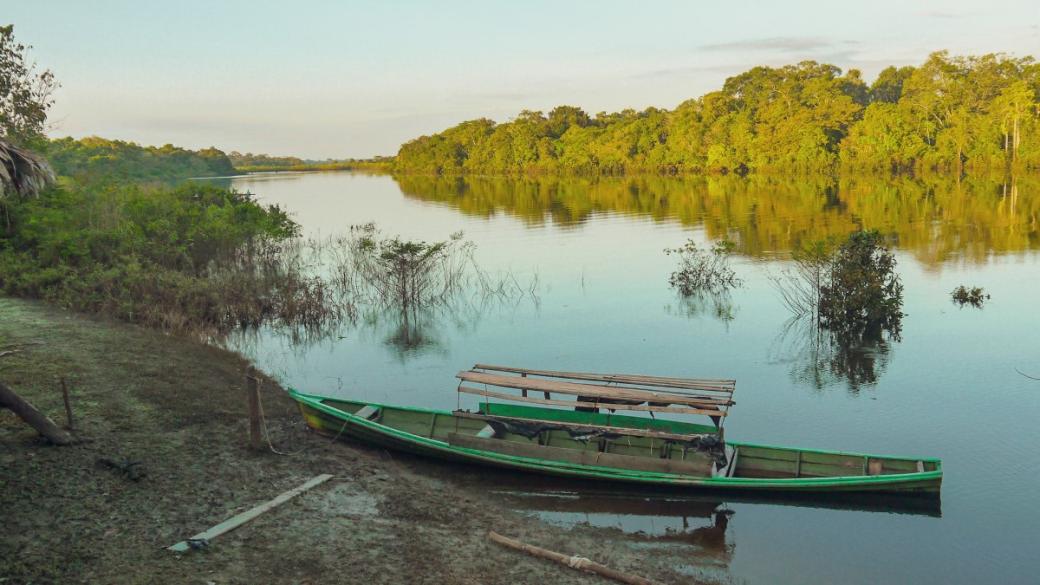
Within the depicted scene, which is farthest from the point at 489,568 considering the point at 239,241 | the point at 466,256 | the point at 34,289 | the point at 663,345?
the point at 466,256

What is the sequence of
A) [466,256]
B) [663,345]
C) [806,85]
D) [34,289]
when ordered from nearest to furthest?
1. [663,345]
2. [34,289]
3. [466,256]
4. [806,85]

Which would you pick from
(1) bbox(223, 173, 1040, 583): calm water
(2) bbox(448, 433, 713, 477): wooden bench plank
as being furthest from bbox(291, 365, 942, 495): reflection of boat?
(1) bbox(223, 173, 1040, 583): calm water

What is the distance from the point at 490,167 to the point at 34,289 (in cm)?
9900

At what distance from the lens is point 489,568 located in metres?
7.84

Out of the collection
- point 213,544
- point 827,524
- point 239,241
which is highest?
point 239,241

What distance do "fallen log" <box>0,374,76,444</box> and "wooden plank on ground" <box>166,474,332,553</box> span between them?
9.42 ft

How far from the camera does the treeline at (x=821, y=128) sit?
6091 centimetres

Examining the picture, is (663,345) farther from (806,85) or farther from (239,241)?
(806,85)

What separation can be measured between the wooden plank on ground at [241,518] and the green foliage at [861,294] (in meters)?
13.2

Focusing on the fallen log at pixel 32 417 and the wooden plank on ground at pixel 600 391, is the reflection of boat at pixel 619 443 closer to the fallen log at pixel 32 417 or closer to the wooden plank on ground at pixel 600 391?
the wooden plank on ground at pixel 600 391

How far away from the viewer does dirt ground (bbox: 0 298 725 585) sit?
7480 millimetres

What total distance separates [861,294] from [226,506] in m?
14.7

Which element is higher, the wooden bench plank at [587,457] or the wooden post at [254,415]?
the wooden post at [254,415]

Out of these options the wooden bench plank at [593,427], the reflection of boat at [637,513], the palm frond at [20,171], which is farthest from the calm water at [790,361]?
the palm frond at [20,171]
